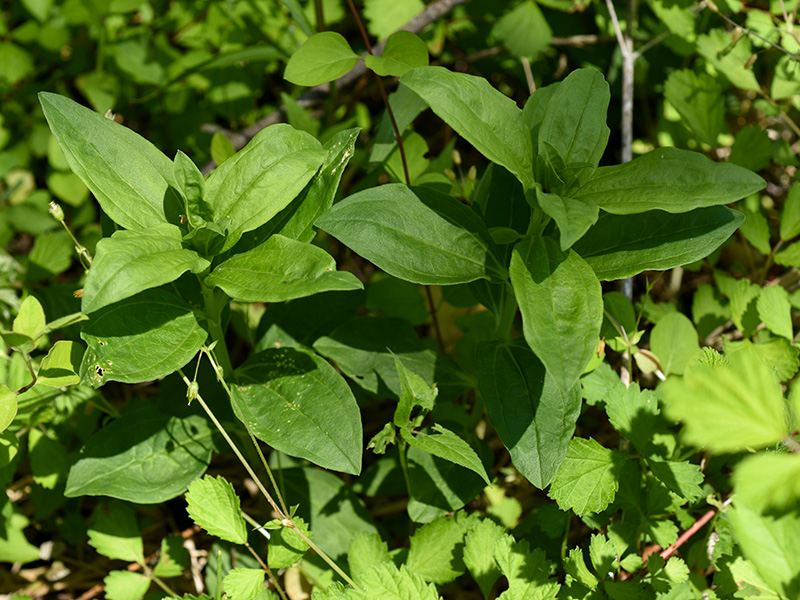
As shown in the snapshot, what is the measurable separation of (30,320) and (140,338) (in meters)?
0.31

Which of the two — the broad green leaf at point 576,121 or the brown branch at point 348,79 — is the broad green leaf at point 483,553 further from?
the brown branch at point 348,79

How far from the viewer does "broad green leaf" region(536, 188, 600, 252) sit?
125 centimetres

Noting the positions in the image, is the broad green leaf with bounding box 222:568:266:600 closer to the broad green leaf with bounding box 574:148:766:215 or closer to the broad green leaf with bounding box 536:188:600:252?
the broad green leaf with bounding box 536:188:600:252

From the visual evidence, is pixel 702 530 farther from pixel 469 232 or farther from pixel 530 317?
pixel 469 232

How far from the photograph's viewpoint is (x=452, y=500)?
1.80 metres

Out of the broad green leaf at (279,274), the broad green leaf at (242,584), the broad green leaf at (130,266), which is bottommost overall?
the broad green leaf at (242,584)

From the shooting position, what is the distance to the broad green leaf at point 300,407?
60.9 inches

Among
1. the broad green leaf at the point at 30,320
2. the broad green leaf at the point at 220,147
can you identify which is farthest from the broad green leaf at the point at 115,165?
the broad green leaf at the point at 220,147

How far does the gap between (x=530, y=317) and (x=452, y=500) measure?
714mm

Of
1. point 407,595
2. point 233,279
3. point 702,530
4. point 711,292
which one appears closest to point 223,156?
point 233,279

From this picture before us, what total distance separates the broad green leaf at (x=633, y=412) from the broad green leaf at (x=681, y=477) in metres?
0.07

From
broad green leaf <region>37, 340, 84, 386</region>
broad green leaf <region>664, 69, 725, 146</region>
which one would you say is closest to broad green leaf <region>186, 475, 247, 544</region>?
broad green leaf <region>37, 340, 84, 386</region>

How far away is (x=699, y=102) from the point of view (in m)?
2.43

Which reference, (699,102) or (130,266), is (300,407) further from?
(699,102)
